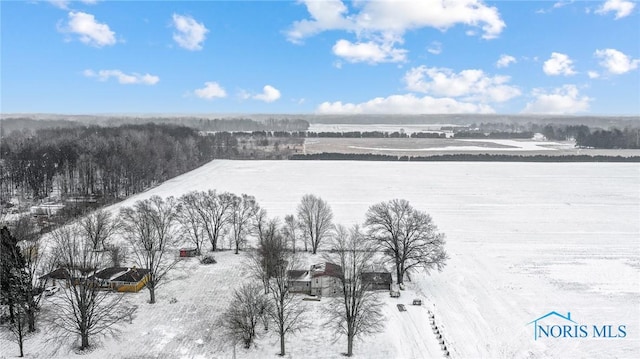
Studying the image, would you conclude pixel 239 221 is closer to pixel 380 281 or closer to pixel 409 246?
pixel 380 281

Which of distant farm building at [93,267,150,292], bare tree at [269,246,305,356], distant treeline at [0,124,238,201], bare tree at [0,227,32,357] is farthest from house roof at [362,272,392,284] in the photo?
distant treeline at [0,124,238,201]

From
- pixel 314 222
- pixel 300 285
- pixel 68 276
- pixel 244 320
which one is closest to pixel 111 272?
pixel 68 276

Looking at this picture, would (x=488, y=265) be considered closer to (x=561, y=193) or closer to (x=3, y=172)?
(x=561, y=193)

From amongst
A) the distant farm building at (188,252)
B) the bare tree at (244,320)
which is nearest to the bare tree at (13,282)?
the bare tree at (244,320)

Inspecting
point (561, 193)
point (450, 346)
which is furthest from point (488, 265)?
point (561, 193)

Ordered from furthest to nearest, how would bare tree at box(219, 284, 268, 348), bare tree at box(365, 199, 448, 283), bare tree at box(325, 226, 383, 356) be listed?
bare tree at box(365, 199, 448, 283), bare tree at box(219, 284, 268, 348), bare tree at box(325, 226, 383, 356)

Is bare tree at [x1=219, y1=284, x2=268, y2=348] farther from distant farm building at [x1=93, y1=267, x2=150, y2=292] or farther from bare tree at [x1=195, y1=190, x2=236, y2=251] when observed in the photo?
bare tree at [x1=195, y1=190, x2=236, y2=251]
